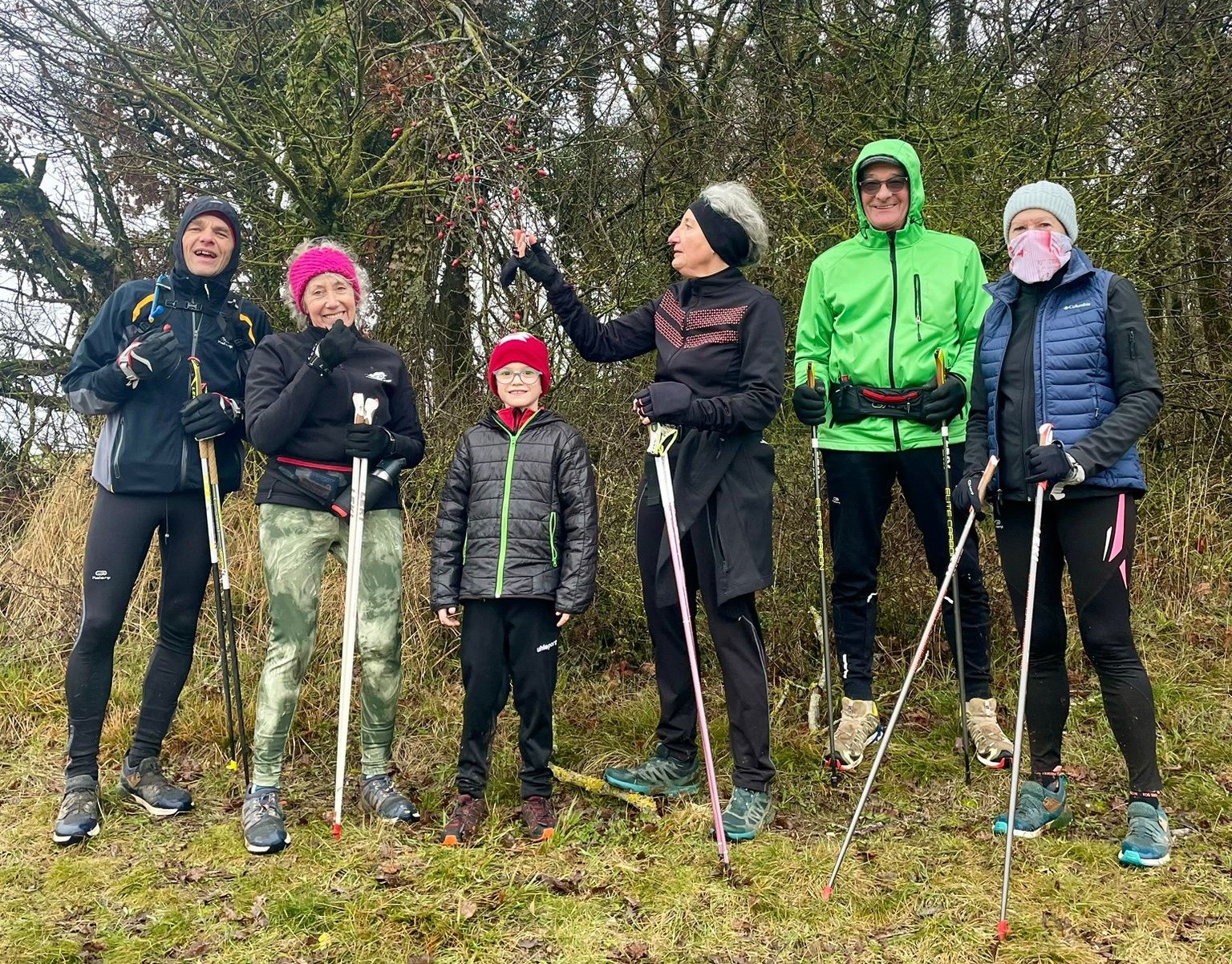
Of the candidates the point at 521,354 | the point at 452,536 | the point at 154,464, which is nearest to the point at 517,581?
the point at 452,536

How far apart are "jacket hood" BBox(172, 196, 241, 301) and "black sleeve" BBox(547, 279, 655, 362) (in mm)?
1295

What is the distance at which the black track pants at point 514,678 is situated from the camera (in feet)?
11.7

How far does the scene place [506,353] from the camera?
371cm

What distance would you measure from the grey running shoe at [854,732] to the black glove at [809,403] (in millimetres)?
1215

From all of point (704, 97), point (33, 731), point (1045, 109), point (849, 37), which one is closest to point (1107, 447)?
point (1045, 109)

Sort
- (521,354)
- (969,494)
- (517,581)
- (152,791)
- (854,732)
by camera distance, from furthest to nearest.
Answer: (854,732)
(152,791)
(521,354)
(517,581)
(969,494)

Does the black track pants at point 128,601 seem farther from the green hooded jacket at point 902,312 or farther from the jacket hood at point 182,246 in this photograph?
the green hooded jacket at point 902,312

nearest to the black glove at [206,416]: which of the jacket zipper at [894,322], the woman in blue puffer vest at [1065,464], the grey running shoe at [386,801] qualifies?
the grey running shoe at [386,801]

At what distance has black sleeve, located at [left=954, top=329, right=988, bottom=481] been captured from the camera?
3.46 metres

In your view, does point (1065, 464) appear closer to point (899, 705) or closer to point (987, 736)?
point (899, 705)

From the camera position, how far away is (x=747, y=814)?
3455 millimetres

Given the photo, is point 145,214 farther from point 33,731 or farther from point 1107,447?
point 1107,447

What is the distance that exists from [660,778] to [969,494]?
1582 mm

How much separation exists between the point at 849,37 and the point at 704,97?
1096 mm
